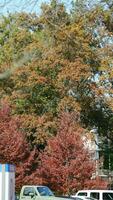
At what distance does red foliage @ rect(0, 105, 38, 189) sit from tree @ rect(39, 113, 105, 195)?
1135mm

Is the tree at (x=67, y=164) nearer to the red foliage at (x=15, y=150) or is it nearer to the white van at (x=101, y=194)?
the red foliage at (x=15, y=150)

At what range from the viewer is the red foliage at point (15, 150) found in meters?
43.3

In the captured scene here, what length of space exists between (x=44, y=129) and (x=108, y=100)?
19.8 ft

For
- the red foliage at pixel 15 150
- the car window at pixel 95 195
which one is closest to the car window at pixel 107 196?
the car window at pixel 95 195

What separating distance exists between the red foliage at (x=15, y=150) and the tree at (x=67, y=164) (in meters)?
1.14

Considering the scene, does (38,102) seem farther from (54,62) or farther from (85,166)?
(85,166)

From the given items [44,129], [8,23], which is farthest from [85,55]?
[8,23]

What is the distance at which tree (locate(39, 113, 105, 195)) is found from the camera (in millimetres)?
43594

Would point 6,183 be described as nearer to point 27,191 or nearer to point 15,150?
point 27,191

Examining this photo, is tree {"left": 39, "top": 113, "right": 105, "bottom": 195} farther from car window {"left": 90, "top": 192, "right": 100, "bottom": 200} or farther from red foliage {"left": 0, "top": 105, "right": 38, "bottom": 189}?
car window {"left": 90, "top": 192, "right": 100, "bottom": 200}

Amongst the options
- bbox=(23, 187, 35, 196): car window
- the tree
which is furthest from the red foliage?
bbox=(23, 187, 35, 196): car window

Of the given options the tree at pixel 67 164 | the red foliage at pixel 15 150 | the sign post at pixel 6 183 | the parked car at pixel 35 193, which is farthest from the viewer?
the tree at pixel 67 164

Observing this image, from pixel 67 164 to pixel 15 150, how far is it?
397 centimetres

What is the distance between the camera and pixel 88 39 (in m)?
50.9
